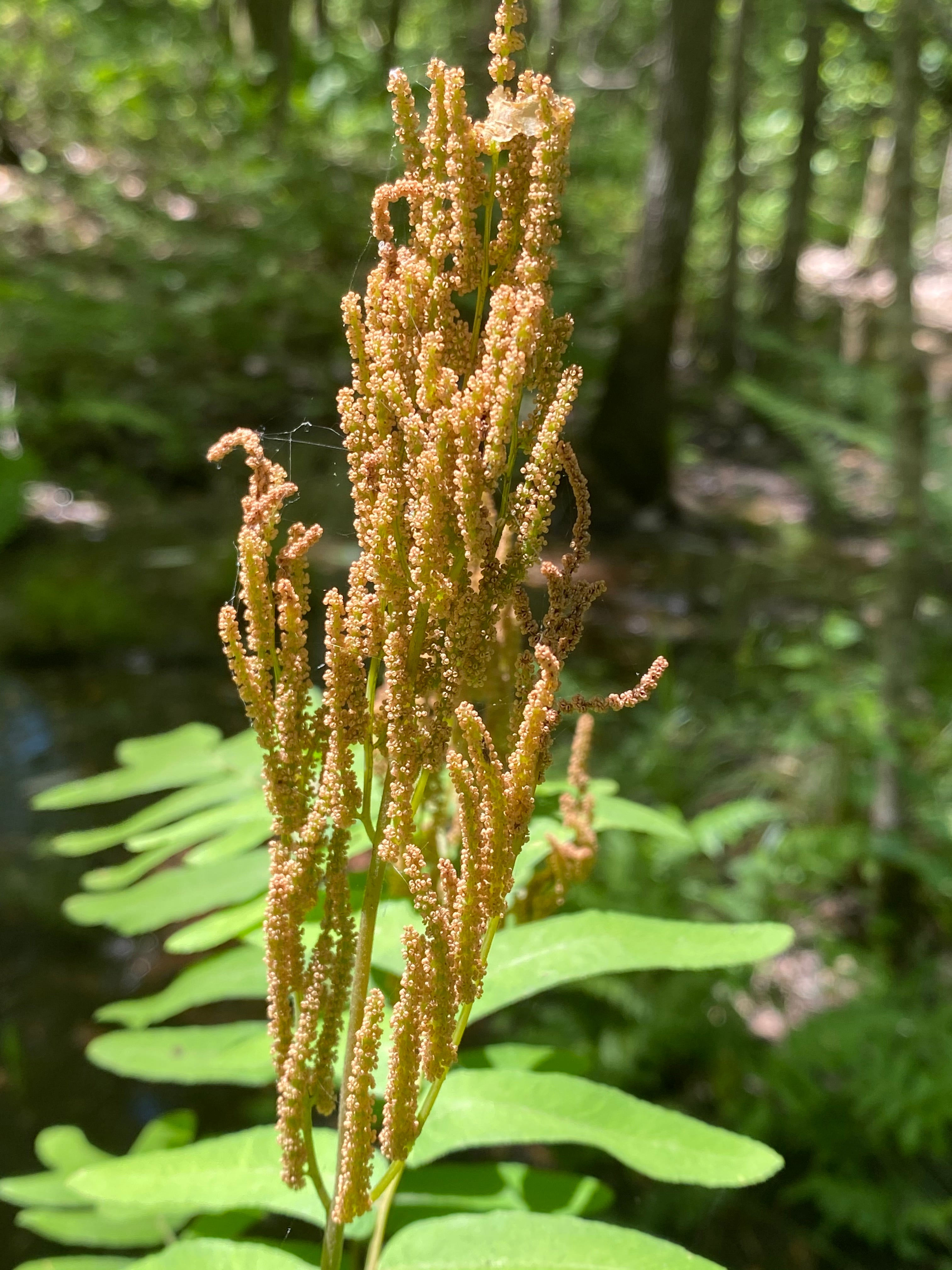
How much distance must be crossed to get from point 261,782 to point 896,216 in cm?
312

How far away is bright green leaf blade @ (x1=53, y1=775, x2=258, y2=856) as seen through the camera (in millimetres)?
Answer: 1676

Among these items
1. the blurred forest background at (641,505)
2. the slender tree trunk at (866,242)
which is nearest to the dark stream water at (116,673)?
the blurred forest background at (641,505)

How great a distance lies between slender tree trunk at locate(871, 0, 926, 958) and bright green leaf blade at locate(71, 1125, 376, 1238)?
2.88 m

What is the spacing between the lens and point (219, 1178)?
1.07 metres

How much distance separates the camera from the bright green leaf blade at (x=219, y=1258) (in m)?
0.93

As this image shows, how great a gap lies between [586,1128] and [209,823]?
81cm

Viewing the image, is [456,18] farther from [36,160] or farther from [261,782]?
[261,782]

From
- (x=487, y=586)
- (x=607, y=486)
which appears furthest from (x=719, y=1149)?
(x=607, y=486)

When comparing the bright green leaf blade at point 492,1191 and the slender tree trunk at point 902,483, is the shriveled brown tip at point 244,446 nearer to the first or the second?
A: the bright green leaf blade at point 492,1191

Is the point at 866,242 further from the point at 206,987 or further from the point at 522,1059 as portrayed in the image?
the point at 206,987

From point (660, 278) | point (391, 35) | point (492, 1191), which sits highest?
point (391, 35)

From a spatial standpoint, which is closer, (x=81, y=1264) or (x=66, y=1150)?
(x=81, y=1264)

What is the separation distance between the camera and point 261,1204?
1.03m

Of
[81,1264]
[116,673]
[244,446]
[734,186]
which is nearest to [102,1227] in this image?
[81,1264]
